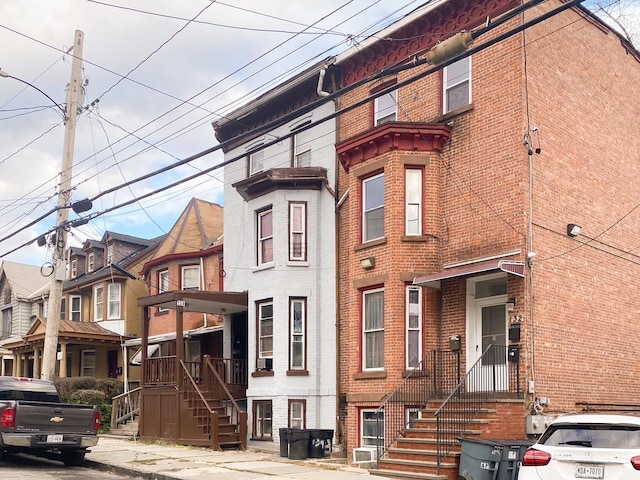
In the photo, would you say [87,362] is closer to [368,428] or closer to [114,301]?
[114,301]

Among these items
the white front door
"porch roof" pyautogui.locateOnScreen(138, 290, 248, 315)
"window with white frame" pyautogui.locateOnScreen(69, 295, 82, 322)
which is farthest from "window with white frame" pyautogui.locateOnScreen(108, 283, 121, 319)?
the white front door

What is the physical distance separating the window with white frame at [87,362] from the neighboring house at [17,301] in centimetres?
653

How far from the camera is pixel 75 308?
125ft

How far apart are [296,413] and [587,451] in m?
12.2

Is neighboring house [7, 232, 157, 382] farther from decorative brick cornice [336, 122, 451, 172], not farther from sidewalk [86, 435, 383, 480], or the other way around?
decorative brick cornice [336, 122, 451, 172]

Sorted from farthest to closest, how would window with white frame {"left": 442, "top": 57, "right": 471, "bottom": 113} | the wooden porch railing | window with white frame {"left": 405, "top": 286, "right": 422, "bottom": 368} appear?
the wooden porch railing
window with white frame {"left": 442, "top": 57, "right": 471, "bottom": 113}
window with white frame {"left": 405, "top": 286, "right": 422, "bottom": 368}

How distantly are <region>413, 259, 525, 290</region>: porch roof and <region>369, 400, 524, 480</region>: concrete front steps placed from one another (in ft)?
8.16

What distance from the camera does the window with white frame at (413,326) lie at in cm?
1748

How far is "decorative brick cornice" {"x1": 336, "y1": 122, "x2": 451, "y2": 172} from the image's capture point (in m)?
17.8

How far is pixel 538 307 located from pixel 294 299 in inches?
282

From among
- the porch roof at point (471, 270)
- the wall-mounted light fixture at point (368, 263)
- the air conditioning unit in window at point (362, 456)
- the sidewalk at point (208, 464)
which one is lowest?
the sidewalk at point (208, 464)

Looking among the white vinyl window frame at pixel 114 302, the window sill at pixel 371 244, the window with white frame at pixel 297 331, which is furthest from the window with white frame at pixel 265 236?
the white vinyl window frame at pixel 114 302

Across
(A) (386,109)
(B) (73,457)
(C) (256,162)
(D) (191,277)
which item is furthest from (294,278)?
(D) (191,277)

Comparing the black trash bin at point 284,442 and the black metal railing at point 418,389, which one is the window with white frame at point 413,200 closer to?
the black metal railing at point 418,389
